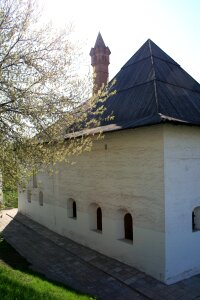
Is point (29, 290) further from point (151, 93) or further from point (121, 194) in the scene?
point (151, 93)

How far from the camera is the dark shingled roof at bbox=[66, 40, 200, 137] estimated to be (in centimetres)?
962

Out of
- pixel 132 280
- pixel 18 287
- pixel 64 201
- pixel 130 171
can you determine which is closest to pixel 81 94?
pixel 130 171

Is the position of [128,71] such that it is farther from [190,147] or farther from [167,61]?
[190,147]

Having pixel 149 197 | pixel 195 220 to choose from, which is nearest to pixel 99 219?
pixel 149 197

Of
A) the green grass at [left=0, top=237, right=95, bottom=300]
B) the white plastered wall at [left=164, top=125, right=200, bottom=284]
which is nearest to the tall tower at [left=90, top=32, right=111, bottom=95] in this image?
the white plastered wall at [left=164, top=125, right=200, bottom=284]

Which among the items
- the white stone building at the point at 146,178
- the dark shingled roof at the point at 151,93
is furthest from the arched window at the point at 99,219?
the dark shingled roof at the point at 151,93

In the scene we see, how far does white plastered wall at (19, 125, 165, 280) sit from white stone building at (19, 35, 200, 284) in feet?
0.10

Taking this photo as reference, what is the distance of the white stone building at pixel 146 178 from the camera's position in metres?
8.77

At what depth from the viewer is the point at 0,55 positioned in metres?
6.86

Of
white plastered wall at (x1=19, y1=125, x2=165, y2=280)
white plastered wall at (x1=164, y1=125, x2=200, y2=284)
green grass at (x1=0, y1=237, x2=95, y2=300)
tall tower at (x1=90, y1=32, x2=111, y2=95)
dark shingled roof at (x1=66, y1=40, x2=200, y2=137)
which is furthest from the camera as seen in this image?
tall tower at (x1=90, y1=32, x2=111, y2=95)

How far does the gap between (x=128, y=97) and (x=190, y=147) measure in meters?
3.51

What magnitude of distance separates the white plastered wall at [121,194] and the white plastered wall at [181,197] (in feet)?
0.76

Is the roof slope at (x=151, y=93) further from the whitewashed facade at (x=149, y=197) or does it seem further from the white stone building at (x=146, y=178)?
the whitewashed facade at (x=149, y=197)

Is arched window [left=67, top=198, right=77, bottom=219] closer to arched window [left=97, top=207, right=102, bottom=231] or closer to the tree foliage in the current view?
arched window [left=97, top=207, right=102, bottom=231]
